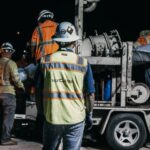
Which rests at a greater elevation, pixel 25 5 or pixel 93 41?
pixel 25 5

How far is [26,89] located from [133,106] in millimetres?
1901

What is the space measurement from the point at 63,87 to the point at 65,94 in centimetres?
7

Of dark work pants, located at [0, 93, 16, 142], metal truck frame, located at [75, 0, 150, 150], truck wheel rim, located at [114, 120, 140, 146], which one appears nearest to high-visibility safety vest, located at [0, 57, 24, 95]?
dark work pants, located at [0, 93, 16, 142]

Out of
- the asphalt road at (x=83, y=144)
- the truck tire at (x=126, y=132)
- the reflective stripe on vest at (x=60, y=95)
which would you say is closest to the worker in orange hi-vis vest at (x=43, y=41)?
the asphalt road at (x=83, y=144)

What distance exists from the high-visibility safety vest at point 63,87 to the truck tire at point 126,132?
10.7 feet

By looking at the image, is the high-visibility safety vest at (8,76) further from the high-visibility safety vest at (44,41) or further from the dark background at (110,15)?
the dark background at (110,15)

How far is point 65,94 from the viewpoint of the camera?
5.27m

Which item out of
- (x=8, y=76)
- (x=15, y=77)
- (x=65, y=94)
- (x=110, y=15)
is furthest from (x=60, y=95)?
(x=110, y=15)

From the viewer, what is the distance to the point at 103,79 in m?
8.72

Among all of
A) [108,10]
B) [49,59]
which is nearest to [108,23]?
[108,10]

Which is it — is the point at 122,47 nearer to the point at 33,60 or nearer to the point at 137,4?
the point at 33,60

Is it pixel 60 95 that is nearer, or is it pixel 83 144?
pixel 60 95

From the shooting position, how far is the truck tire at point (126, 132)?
8.51 metres

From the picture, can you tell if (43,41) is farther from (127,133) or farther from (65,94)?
(65,94)
